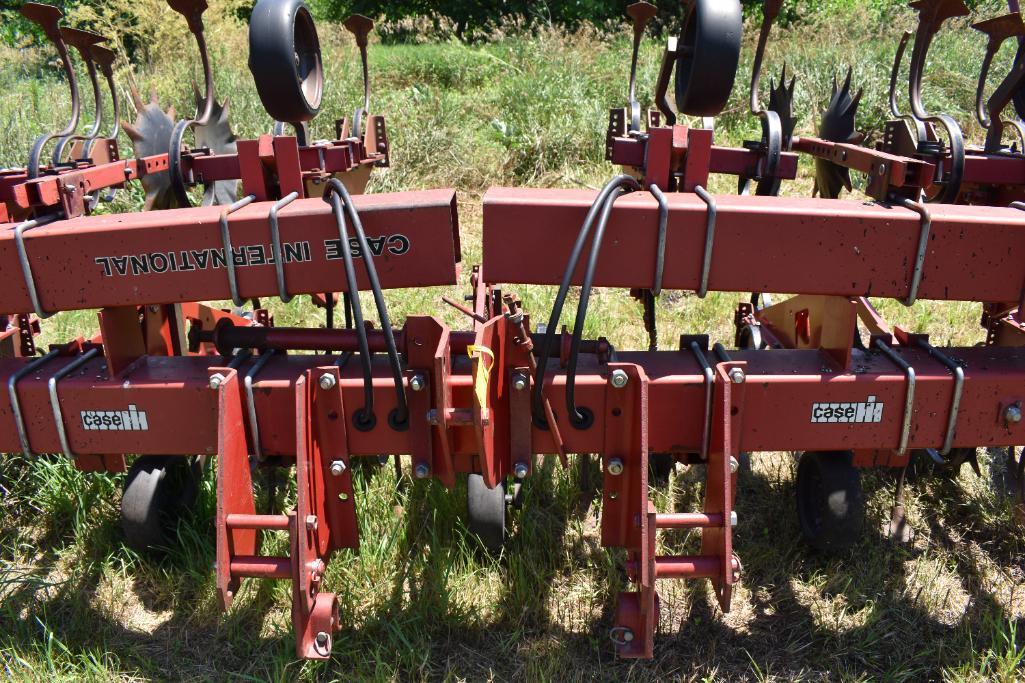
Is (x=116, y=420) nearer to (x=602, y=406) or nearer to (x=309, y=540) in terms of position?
(x=309, y=540)

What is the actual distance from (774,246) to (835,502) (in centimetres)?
120

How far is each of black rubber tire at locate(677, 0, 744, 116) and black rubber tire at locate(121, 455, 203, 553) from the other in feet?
8.15

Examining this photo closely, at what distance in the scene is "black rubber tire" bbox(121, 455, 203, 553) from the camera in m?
2.99

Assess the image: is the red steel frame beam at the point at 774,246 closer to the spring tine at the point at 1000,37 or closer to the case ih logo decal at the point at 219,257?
the case ih logo decal at the point at 219,257

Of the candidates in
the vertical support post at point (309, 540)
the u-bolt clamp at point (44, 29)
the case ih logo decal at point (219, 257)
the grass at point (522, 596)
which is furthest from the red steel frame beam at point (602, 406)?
the u-bolt clamp at point (44, 29)

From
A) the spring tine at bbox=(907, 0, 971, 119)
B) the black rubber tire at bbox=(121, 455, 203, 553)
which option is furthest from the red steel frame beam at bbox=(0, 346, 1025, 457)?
the spring tine at bbox=(907, 0, 971, 119)

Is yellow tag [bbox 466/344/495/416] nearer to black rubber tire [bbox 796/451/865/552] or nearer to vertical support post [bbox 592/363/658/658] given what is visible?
vertical support post [bbox 592/363/658/658]

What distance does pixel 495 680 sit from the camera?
259 centimetres

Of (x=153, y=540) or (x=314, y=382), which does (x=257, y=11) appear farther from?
(x=153, y=540)

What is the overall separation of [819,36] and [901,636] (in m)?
10.6

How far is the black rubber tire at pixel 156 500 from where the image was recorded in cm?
299

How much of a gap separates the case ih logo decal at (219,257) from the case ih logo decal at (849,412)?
4.50 feet

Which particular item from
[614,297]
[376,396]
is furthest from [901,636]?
[614,297]

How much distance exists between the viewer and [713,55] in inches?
98.0
